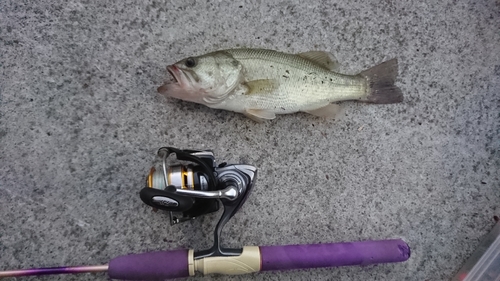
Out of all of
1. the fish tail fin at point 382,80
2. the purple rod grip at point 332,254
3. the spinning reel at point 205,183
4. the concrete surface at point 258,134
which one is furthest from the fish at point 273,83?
the purple rod grip at point 332,254

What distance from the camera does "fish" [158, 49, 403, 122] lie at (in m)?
1.81

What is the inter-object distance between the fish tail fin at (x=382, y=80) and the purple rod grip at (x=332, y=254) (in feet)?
2.39

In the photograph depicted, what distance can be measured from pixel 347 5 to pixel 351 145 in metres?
0.78

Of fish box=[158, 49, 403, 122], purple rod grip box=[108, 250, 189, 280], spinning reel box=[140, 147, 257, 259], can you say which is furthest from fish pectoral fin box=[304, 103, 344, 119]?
purple rod grip box=[108, 250, 189, 280]

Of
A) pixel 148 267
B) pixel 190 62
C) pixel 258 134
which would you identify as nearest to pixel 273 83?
pixel 258 134

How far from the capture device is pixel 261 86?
188 centimetres

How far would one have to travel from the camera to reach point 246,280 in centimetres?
189

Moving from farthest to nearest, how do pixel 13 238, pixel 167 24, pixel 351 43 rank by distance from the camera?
1. pixel 351 43
2. pixel 167 24
3. pixel 13 238

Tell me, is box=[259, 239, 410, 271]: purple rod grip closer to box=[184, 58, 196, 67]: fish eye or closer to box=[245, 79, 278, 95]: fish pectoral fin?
box=[245, 79, 278, 95]: fish pectoral fin

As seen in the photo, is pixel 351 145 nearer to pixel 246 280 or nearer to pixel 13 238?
pixel 246 280

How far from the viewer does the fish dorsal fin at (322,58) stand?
2014 millimetres

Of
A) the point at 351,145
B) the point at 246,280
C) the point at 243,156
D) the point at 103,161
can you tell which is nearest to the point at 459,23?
the point at 351,145

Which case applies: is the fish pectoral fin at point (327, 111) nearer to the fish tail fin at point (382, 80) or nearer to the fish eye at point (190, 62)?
the fish tail fin at point (382, 80)

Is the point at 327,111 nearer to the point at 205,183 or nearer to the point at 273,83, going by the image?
the point at 273,83
